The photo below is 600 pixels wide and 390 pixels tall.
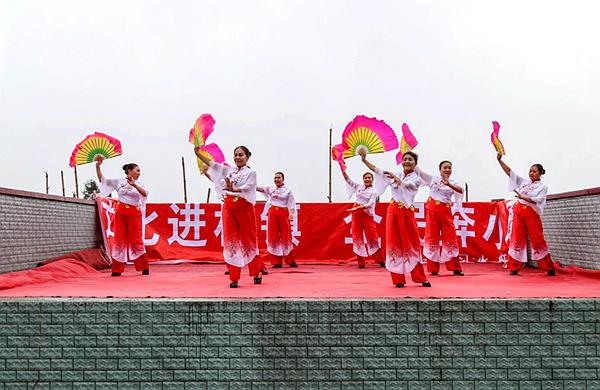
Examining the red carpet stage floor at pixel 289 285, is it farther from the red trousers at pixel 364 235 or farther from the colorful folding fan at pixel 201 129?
the colorful folding fan at pixel 201 129

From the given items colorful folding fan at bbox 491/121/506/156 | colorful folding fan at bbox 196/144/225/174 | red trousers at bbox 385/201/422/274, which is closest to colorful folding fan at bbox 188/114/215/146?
colorful folding fan at bbox 196/144/225/174

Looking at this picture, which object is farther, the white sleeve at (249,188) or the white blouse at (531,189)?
the white blouse at (531,189)

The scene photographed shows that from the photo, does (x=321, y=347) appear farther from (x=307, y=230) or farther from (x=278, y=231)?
(x=307, y=230)

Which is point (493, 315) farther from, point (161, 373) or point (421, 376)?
point (161, 373)

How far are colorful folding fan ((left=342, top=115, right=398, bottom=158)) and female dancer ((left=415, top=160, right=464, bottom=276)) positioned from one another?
1.77 metres

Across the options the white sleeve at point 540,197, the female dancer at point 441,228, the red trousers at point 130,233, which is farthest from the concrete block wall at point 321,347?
the red trousers at point 130,233

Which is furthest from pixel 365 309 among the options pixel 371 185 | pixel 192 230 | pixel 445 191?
pixel 192 230

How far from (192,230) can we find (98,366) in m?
5.75

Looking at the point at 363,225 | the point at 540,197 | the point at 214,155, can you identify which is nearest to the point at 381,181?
the point at 214,155

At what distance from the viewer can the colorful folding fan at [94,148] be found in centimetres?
656

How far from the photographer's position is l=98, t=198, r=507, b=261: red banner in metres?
8.97

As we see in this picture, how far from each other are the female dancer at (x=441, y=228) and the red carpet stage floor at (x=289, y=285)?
21cm

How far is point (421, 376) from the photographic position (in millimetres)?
3395

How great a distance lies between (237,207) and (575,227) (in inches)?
164
